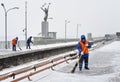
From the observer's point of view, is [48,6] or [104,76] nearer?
[104,76]

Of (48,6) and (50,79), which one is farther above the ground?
(48,6)

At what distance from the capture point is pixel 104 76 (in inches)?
523

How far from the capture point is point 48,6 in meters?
67.8

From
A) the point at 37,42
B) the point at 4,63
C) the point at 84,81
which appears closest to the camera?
the point at 84,81

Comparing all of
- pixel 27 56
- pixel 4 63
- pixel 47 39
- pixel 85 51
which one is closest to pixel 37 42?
pixel 47 39

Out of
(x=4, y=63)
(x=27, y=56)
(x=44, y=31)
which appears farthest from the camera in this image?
(x=44, y=31)

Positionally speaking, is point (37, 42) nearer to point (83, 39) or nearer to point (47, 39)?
point (47, 39)

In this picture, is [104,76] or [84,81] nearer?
[84,81]

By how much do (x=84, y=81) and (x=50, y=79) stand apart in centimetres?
129

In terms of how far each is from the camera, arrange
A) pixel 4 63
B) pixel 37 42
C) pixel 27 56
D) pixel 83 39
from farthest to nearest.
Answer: pixel 37 42, pixel 27 56, pixel 4 63, pixel 83 39

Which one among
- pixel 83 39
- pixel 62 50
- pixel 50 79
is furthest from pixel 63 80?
pixel 62 50

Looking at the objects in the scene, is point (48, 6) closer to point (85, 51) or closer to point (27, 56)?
point (27, 56)

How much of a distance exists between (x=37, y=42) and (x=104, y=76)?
45770mm

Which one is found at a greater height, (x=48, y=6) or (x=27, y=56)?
(x=48, y=6)
